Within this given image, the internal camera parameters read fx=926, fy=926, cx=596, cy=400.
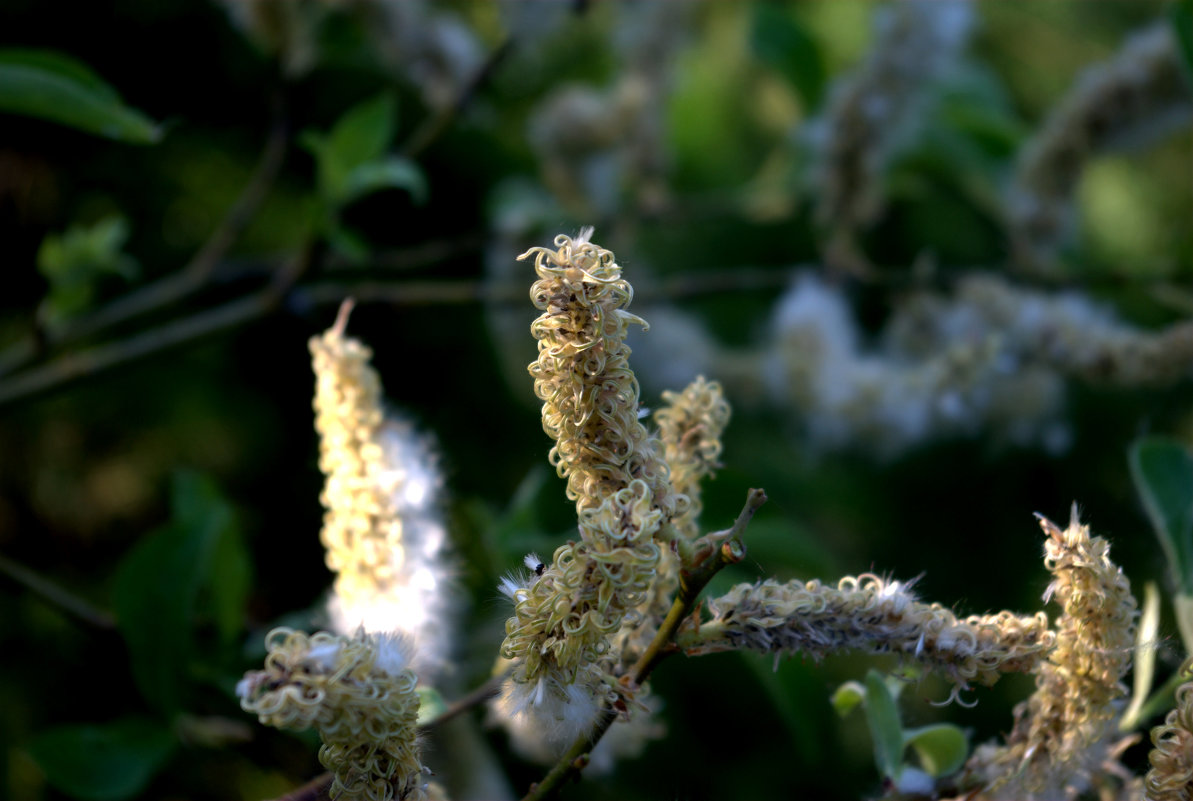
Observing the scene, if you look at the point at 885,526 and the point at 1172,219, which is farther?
the point at 1172,219

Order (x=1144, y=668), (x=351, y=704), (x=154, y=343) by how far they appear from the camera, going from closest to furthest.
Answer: (x=351, y=704), (x=1144, y=668), (x=154, y=343)

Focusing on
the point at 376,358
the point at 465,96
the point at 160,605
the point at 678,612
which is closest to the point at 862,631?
the point at 678,612

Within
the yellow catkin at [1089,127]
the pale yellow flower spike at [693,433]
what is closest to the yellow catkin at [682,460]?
the pale yellow flower spike at [693,433]

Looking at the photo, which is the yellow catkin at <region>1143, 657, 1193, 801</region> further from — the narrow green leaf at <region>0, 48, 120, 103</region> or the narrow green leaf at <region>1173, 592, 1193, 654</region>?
the narrow green leaf at <region>0, 48, 120, 103</region>

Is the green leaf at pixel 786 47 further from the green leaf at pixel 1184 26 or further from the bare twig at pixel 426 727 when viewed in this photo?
the bare twig at pixel 426 727

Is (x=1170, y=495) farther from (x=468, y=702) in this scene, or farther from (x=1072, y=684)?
(x=468, y=702)

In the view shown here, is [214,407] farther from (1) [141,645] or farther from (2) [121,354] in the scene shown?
(1) [141,645]

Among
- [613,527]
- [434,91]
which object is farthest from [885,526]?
[613,527]
